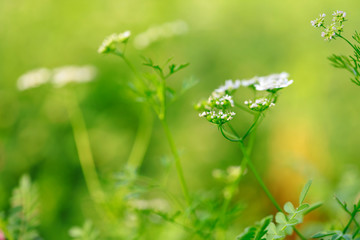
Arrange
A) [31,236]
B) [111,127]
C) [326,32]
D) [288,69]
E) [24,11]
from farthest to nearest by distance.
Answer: [24,11], [288,69], [111,127], [31,236], [326,32]

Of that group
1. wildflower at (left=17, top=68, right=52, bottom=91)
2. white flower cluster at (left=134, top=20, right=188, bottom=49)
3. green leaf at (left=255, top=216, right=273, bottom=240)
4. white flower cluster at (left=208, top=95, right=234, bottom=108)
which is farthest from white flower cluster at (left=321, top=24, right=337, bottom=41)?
wildflower at (left=17, top=68, right=52, bottom=91)

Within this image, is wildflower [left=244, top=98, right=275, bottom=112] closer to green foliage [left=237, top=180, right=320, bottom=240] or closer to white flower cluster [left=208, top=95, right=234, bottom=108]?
white flower cluster [left=208, top=95, right=234, bottom=108]

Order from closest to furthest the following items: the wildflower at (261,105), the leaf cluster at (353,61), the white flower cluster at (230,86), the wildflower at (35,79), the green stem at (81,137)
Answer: the leaf cluster at (353,61) → the wildflower at (261,105) → the white flower cluster at (230,86) → the wildflower at (35,79) → the green stem at (81,137)

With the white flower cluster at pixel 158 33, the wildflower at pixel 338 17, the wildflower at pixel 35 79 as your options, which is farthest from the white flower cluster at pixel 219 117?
the wildflower at pixel 35 79

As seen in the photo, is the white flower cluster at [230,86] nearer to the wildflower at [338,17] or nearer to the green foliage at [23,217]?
the wildflower at [338,17]

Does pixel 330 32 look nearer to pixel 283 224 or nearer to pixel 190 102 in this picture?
pixel 283 224

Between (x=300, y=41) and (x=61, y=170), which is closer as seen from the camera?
(x=61, y=170)

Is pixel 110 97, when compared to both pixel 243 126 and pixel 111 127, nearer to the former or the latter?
pixel 111 127

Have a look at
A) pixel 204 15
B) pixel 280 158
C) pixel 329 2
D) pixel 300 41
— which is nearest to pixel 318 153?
pixel 280 158

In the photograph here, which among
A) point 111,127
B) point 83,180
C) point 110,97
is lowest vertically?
point 83,180
